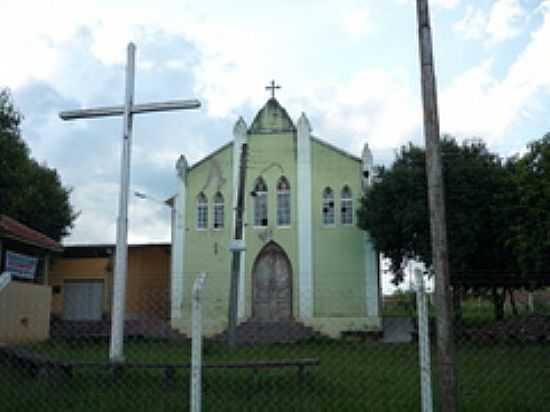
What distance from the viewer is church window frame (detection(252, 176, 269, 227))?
76.9ft

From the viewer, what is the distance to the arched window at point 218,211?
23703mm

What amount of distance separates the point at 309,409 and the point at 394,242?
1435 centimetres

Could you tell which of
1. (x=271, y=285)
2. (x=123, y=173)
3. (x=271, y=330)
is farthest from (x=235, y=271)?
(x=123, y=173)

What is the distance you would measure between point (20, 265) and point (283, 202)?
10.1 meters

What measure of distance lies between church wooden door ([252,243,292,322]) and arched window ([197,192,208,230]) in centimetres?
273

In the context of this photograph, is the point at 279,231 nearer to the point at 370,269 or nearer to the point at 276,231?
the point at 276,231

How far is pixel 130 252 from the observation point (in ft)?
83.5

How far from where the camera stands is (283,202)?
23.5 m

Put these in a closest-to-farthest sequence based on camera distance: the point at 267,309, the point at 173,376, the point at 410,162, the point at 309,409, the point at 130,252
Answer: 1. the point at 309,409
2. the point at 173,376
3. the point at 410,162
4. the point at 267,309
5. the point at 130,252

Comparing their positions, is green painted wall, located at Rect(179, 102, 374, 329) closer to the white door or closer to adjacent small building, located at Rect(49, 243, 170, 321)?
adjacent small building, located at Rect(49, 243, 170, 321)

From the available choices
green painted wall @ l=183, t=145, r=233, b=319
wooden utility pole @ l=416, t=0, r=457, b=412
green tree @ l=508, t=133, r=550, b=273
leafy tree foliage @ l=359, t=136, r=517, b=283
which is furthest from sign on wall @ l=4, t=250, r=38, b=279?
wooden utility pole @ l=416, t=0, r=457, b=412

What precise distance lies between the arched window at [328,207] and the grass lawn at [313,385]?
13.0m

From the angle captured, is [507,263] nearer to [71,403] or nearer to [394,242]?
[394,242]

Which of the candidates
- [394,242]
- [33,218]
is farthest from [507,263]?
[33,218]
